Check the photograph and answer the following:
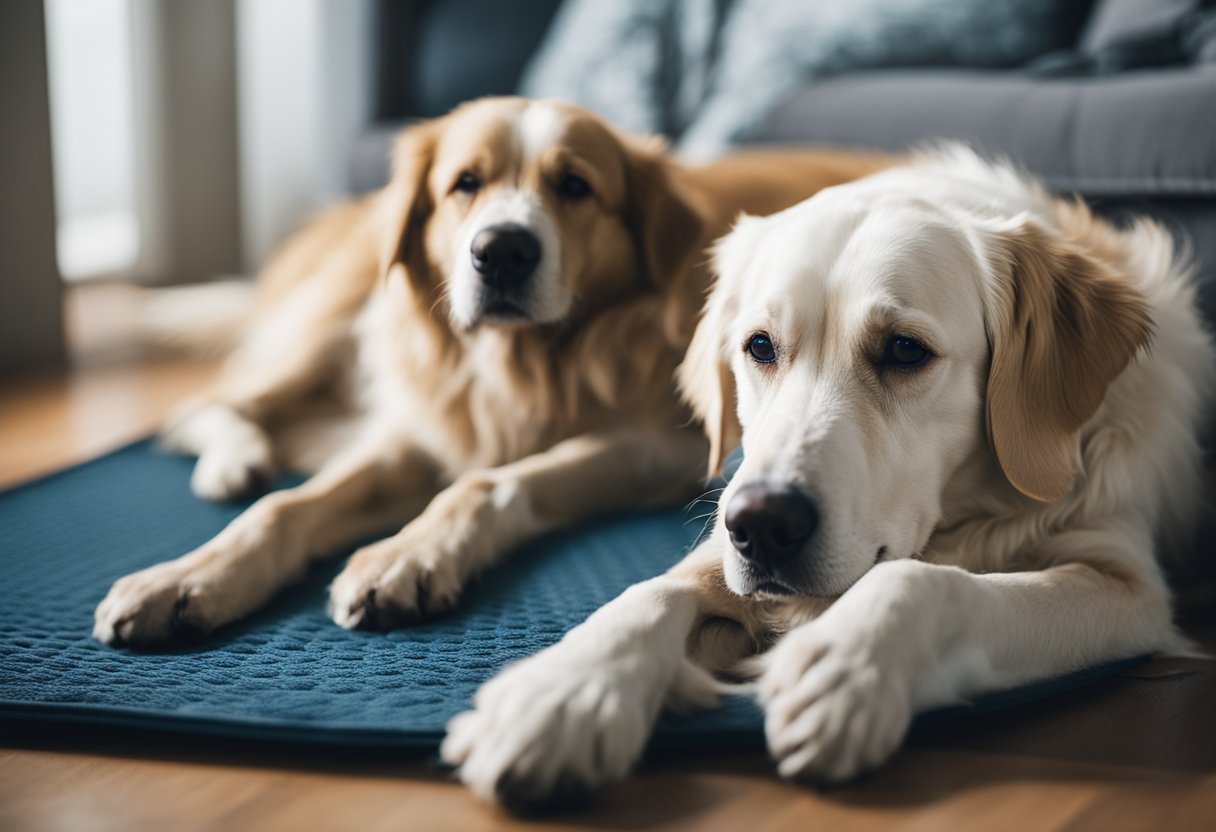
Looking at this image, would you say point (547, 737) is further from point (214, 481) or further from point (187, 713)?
point (214, 481)

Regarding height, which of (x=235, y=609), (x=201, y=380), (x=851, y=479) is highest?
(x=851, y=479)

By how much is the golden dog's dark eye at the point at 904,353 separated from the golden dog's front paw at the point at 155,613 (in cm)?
102

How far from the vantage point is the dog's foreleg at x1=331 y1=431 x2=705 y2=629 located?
72.9 inches

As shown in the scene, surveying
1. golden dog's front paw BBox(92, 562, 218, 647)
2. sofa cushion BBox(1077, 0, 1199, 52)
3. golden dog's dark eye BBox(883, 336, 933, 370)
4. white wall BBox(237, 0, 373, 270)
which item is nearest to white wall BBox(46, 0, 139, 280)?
white wall BBox(237, 0, 373, 270)

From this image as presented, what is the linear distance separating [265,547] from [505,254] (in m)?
0.67

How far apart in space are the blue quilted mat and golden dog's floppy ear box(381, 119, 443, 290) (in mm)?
583

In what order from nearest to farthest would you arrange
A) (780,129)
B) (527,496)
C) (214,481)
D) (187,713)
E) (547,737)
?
(547,737) < (187,713) < (527,496) < (214,481) < (780,129)

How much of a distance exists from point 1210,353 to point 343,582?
1382 millimetres

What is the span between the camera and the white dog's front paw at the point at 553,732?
127 centimetres

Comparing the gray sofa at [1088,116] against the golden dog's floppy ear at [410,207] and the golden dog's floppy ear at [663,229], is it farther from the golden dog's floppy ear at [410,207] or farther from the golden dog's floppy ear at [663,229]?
the golden dog's floppy ear at [410,207]

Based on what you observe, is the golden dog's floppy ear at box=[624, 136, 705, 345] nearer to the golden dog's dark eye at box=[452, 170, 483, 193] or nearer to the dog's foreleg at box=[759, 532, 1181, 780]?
the golden dog's dark eye at box=[452, 170, 483, 193]

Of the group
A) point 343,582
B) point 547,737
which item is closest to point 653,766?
point 547,737

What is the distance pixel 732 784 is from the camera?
135cm

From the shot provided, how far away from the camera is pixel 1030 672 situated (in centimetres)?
152
